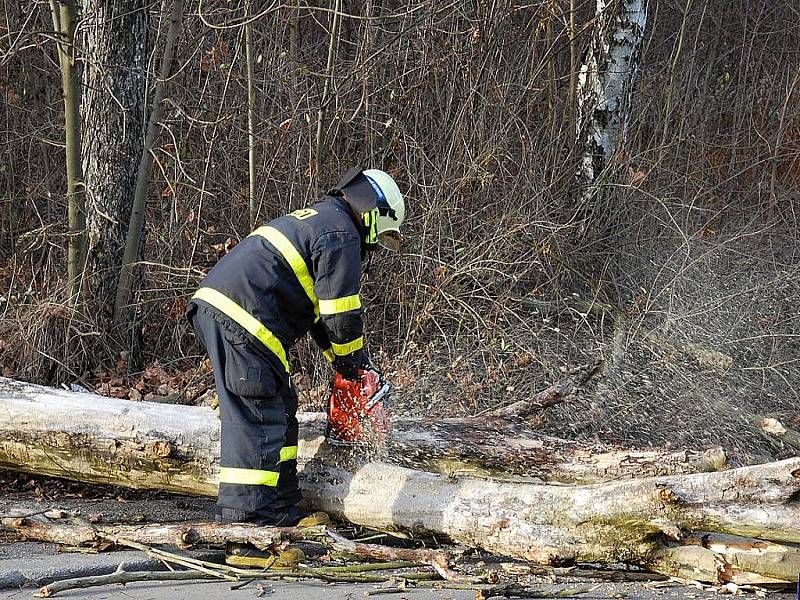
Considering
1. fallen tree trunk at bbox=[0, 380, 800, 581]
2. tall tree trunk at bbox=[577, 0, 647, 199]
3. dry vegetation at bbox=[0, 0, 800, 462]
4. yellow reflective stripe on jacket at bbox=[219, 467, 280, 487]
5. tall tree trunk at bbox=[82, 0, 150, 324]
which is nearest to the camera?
fallen tree trunk at bbox=[0, 380, 800, 581]

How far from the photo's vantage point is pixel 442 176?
23.7ft

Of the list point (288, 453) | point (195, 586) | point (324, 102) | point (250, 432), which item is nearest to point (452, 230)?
point (324, 102)

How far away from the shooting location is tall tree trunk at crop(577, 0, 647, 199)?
26.6ft

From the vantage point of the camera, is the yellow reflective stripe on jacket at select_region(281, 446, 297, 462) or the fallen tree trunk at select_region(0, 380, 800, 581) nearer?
the fallen tree trunk at select_region(0, 380, 800, 581)

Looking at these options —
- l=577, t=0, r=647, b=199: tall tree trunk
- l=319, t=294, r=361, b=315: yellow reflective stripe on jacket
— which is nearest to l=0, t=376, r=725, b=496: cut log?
l=319, t=294, r=361, b=315: yellow reflective stripe on jacket

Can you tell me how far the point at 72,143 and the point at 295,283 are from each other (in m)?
3.26

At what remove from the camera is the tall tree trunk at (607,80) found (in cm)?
809

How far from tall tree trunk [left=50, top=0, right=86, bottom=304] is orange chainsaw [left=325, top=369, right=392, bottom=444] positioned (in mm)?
3044

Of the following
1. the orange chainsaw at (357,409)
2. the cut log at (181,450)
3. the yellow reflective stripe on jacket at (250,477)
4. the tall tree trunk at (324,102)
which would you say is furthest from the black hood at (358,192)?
the tall tree trunk at (324,102)

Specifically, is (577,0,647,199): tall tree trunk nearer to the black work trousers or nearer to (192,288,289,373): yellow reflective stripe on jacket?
(192,288,289,373): yellow reflective stripe on jacket

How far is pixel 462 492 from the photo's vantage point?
389cm

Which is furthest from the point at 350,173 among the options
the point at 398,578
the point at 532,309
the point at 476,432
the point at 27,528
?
the point at 532,309

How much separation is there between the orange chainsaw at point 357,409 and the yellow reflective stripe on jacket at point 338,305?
0.34 m

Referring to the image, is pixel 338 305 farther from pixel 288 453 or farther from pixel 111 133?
pixel 111 133
